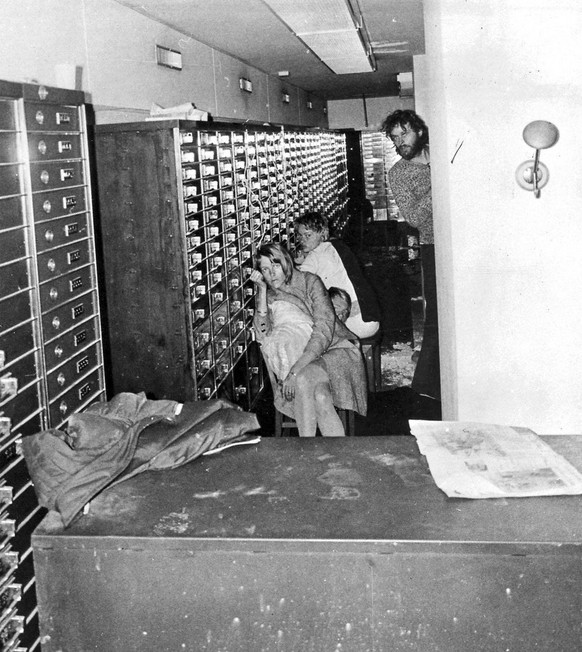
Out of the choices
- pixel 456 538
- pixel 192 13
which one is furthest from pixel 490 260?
pixel 192 13

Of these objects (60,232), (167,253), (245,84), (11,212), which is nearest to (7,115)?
(11,212)

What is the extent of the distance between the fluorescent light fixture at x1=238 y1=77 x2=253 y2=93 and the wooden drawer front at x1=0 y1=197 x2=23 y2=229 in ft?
18.5

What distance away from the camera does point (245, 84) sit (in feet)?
26.4

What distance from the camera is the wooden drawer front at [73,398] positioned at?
2744 millimetres

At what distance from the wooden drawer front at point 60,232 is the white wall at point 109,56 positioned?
64 centimetres

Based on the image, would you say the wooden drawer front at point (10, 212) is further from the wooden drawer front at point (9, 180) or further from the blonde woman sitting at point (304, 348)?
the blonde woman sitting at point (304, 348)

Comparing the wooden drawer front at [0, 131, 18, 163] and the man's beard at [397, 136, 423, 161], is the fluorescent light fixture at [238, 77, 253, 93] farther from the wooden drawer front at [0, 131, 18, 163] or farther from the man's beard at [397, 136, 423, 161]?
the wooden drawer front at [0, 131, 18, 163]

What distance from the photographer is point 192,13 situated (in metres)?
5.17

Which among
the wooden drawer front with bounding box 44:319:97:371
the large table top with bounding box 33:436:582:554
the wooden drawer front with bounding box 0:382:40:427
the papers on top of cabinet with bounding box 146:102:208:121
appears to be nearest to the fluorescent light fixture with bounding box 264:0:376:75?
the papers on top of cabinet with bounding box 146:102:208:121

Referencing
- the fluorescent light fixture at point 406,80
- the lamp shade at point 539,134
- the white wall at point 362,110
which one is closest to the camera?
the lamp shade at point 539,134

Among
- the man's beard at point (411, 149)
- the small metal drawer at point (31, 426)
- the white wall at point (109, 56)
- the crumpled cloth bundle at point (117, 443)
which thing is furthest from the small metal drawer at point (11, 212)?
the man's beard at point (411, 149)

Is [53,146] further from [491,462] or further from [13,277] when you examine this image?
[491,462]

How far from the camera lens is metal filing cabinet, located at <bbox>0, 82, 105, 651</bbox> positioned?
7.83 ft

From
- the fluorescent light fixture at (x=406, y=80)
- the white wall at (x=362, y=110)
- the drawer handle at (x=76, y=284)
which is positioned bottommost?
the drawer handle at (x=76, y=284)
